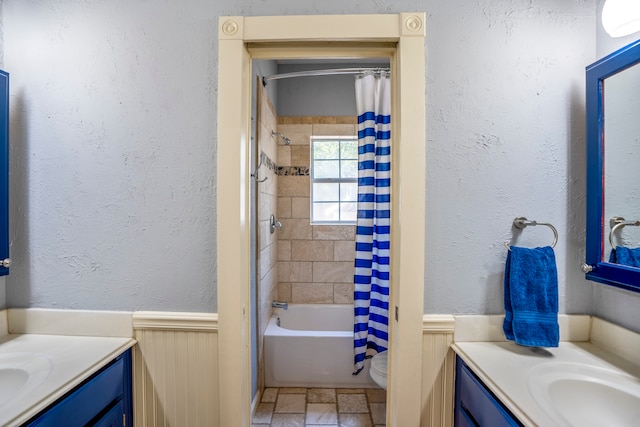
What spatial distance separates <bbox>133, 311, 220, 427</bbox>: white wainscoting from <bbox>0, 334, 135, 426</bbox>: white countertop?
4.1 inches

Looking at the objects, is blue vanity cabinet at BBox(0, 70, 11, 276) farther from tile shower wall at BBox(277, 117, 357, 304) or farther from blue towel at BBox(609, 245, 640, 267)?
blue towel at BBox(609, 245, 640, 267)

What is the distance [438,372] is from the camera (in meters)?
1.18

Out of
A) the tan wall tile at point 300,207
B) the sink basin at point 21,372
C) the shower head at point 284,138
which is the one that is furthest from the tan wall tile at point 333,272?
the sink basin at point 21,372

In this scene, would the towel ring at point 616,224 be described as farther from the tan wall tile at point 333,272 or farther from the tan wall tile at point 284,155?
the tan wall tile at point 284,155

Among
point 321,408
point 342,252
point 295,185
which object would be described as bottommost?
point 321,408

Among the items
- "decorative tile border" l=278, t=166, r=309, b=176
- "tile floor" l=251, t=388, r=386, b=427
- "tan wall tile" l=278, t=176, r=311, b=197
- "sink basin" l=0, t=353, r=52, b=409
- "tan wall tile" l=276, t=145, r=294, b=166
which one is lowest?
"tile floor" l=251, t=388, r=386, b=427

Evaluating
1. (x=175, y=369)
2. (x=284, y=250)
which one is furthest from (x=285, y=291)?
(x=175, y=369)

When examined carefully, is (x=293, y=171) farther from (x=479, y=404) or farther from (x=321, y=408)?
(x=479, y=404)

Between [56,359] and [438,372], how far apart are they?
1417mm

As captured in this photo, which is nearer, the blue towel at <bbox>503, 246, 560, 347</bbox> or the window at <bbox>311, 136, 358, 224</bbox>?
the blue towel at <bbox>503, 246, 560, 347</bbox>

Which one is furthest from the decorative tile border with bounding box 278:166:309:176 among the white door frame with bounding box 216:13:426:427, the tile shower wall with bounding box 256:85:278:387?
the white door frame with bounding box 216:13:426:427

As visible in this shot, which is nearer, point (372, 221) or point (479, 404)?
point (479, 404)

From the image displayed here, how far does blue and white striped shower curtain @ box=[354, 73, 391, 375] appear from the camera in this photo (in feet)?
6.56

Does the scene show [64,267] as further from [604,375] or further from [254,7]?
[604,375]
